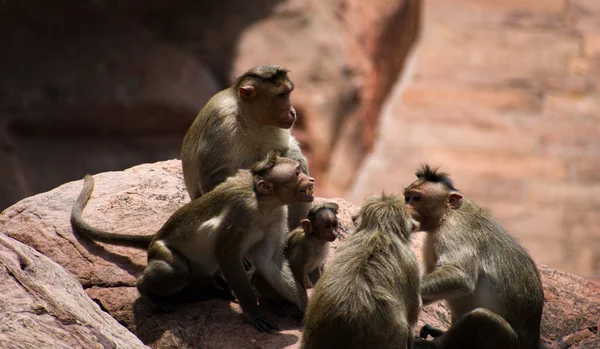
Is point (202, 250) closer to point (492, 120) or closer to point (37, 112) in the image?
point (37, 112)

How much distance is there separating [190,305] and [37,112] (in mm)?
9324

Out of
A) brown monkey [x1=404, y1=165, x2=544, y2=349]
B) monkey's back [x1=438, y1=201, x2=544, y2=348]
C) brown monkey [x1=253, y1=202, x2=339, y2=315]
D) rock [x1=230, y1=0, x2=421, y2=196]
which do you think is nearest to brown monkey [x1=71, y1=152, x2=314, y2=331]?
brown monkey [x1=253, y1=202, x2=339, y2=315]

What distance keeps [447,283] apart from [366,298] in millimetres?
805

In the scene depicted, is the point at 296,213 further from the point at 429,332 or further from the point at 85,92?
the point at 85,92

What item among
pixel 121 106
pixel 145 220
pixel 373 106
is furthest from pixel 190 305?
pixel 373 106

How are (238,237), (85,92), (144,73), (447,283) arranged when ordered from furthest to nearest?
(144,73) < (85,92) < (238,237) < (447,283)

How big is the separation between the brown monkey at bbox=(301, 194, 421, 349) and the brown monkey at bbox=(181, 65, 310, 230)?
1.53 metres

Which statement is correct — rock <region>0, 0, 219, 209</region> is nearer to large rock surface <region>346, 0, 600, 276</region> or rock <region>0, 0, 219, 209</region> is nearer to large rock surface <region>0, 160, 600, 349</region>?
large rock surface <region>346, 0, 600, 276</region>

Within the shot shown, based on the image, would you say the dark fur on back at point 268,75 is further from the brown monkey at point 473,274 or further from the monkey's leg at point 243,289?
the monkey's leg at point 243,289

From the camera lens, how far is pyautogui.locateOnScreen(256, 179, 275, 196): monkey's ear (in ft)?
24.8

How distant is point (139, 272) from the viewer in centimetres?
835

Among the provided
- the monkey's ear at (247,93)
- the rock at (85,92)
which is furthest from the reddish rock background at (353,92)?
the monkey's ear at (247,93)

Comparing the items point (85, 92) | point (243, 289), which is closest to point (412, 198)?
point (243, 289)

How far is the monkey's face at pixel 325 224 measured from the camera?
761 centimetres
